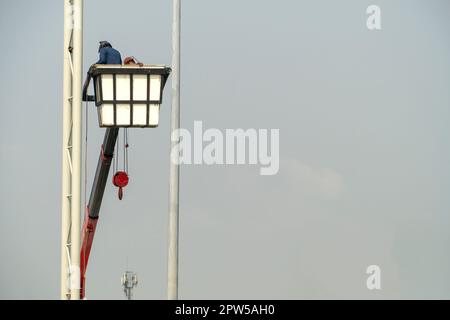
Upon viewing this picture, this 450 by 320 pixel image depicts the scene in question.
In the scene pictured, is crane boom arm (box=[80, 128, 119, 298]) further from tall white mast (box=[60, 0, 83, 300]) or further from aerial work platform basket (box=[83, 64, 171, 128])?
tall white mast (box=[60, 0, 83, 300])

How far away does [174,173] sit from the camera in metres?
27.5

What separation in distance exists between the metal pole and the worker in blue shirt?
1803 millimetres

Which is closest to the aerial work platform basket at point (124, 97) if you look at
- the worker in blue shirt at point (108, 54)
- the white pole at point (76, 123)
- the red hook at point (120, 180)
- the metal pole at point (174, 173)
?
the white pole at point (76, 123)

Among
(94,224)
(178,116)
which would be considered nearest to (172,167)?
(178,116)

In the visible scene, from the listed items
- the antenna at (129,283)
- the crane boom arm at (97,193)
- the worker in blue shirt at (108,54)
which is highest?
the worker in blue shirt at (108,54)

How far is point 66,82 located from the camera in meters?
21.9

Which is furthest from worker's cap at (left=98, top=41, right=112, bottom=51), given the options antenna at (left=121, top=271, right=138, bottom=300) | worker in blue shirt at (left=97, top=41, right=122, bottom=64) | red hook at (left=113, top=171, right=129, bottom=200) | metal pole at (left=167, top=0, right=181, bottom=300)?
antenna at (left=121, top=271, right=138, bottom=300)

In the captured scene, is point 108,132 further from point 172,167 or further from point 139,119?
point 139,119

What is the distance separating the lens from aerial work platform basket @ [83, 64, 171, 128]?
23.6m

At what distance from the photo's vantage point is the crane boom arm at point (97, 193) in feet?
103

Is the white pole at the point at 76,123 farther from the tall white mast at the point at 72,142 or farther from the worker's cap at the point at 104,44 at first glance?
the worker's cap at the point at 104,44

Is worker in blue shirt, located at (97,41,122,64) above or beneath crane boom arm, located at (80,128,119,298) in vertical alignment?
above

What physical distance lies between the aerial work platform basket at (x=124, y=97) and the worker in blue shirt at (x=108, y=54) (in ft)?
7.23
